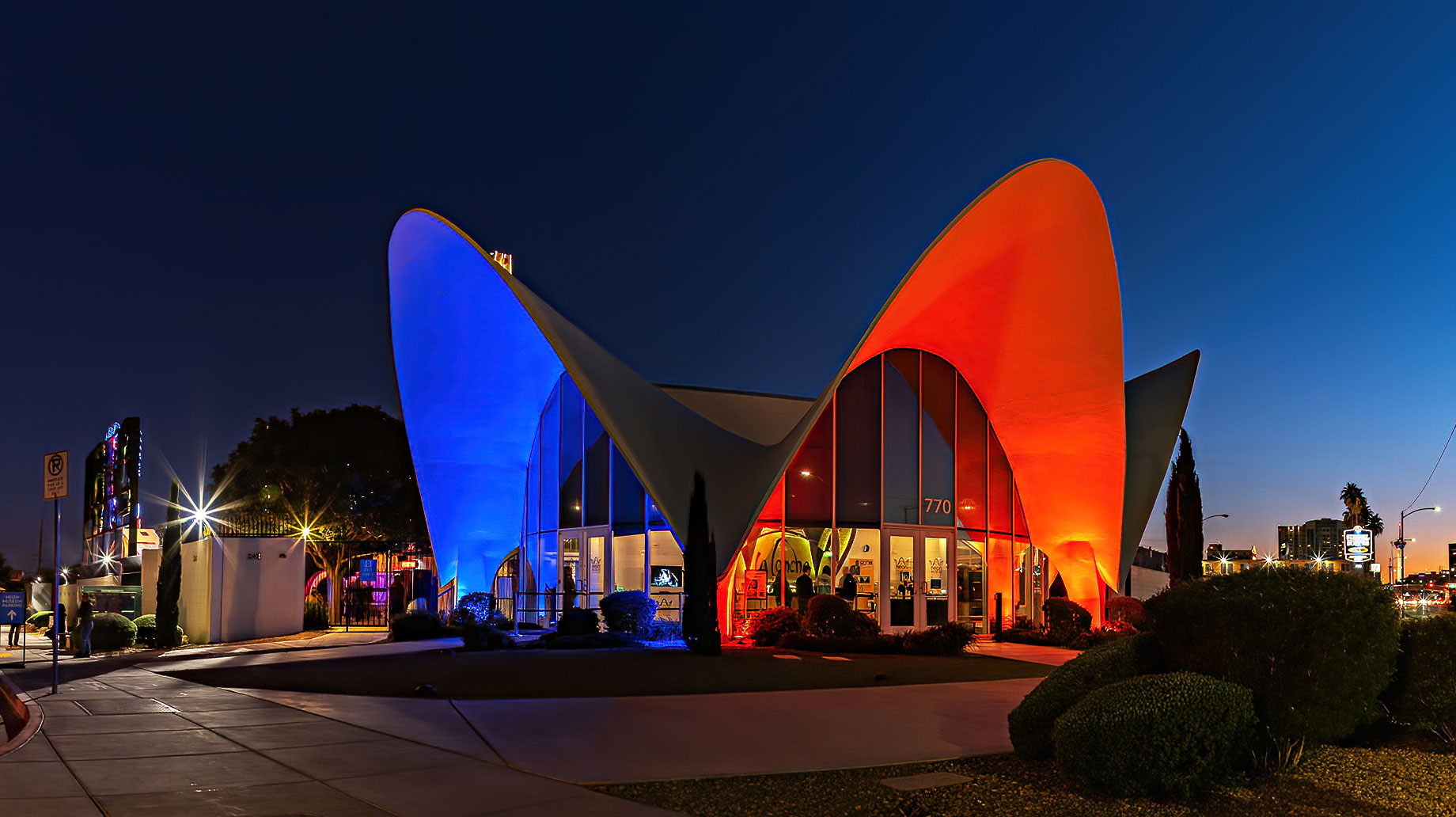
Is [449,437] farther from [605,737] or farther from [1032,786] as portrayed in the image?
[1032,786]

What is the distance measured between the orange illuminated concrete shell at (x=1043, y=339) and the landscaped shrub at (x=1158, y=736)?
13.8 meters


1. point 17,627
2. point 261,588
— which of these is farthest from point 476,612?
point 17,627

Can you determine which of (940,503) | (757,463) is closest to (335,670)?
(757,463)

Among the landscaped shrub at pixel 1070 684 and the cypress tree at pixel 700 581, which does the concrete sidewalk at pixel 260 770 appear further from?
the cypress tree at pixel 700 581

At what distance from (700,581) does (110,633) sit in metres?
12.8

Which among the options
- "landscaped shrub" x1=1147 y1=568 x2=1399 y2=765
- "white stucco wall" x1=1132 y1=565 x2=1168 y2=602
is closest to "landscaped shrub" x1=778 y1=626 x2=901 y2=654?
"landscaped shrub" x1=1147 y1=568 x2=1399 y2=765

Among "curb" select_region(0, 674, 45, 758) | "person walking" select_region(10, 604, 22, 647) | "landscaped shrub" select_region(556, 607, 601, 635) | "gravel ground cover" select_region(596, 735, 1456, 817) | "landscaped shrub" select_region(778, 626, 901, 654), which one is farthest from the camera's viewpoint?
"landscaped shrub" select_region(556, 607, 601, 635)

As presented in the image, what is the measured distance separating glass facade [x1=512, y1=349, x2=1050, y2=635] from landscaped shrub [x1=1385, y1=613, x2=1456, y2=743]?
13698 mm

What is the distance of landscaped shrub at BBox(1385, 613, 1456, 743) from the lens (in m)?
8.27

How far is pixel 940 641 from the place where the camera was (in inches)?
719

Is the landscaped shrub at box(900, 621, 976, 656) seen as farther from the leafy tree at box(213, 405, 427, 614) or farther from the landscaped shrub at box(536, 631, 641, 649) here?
the leafy tree at box(213, 405, 427, 614)

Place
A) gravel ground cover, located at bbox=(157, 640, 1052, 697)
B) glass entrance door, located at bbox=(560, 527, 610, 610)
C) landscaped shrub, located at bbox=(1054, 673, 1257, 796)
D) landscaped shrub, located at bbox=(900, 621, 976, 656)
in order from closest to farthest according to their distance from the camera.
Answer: landscaped shrub, located at bbox=(1054, 673, 1257, 796) < gravel ground cover, located at bbox=(157, 640, 1052, 697) < landscaped shrub, located at bbox=(900, 621, 976, 656) < glass entrance door, located at bbox=(560, 527, 610, 610)

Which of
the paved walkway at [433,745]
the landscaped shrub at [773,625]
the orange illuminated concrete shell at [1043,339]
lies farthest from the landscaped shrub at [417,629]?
the orange illuminated concrete shell at [1043,339]

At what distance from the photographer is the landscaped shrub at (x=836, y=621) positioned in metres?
19.0
